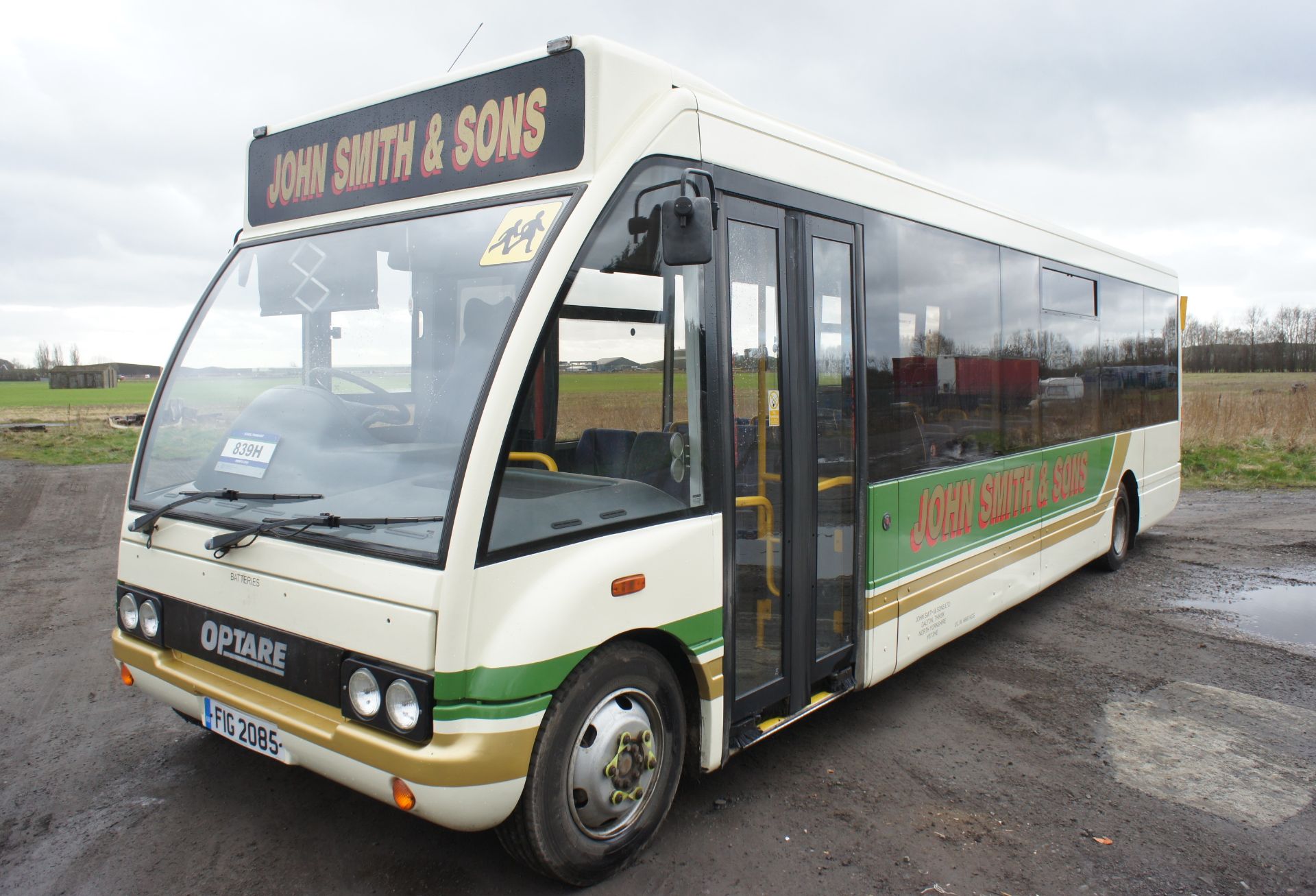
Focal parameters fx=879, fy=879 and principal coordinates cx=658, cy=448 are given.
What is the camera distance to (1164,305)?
9.41 meters

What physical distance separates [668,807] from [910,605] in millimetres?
1944

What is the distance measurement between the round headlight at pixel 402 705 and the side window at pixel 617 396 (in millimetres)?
526

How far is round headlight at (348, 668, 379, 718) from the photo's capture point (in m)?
2.74

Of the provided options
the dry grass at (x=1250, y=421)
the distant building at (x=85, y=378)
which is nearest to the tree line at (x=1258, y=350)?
the dry grass at (x=1250, y=421)

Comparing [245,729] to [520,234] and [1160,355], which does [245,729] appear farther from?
[1160,355]

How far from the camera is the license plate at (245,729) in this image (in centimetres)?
299

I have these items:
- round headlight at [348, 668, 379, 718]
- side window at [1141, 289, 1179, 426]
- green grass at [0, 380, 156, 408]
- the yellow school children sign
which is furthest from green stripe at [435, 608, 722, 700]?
green grass at [0, 380, 156, 408]

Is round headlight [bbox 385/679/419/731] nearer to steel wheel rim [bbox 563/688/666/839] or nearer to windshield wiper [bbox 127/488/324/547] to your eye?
steel wheel rim [bbox 563/688/666/839]

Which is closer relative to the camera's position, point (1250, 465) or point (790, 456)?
point (790, 456)

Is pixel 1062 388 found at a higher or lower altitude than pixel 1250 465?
higher

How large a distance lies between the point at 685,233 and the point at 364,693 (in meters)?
1.85

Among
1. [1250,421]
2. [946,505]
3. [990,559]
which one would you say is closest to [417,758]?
[946,505]

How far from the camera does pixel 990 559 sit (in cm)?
559

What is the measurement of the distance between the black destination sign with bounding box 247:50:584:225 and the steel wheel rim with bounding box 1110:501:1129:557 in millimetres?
7044
